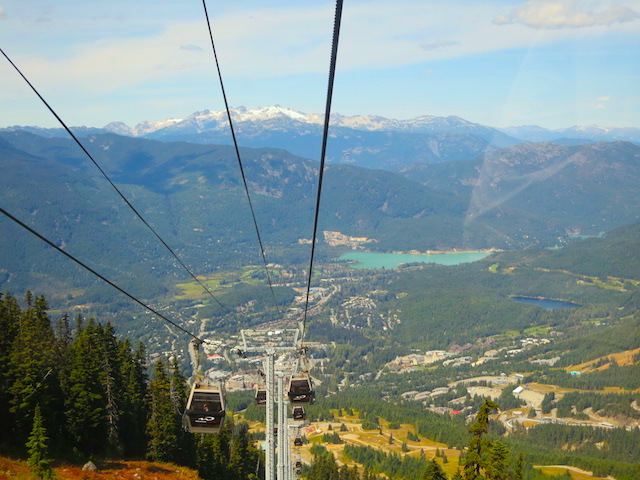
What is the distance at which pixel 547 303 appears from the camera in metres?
178

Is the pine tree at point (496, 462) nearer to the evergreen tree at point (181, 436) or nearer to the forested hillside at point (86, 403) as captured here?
the forested hillside at point (86, 403)

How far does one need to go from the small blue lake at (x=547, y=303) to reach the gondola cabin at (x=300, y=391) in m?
157

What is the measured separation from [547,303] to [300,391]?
6566 inches

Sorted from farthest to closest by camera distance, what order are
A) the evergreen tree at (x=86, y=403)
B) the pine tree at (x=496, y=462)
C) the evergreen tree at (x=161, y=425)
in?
1. the evergreen tree at (x=161, y=425)
2. the pine tree at (x=496, y=462)
3. the evergreen tree at (x=86, y=403)

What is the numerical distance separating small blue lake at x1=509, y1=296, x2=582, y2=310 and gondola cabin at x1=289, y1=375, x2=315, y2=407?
157 metres

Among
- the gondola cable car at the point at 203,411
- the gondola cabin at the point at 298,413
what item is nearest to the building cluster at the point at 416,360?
the gondola cabin at the point at 298,413

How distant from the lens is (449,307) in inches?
6481

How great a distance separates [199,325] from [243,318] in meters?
12.0

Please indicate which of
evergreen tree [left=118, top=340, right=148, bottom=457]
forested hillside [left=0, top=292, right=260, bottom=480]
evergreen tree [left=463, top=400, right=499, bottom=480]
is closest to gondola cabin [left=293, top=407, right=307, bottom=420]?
forested hillside [left=0, top=292, right=260, bottom=480]

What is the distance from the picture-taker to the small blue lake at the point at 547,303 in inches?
6784

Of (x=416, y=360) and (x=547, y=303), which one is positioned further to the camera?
(x=547, y=303)

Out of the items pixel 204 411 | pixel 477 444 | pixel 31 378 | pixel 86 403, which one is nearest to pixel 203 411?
pixel 204 411

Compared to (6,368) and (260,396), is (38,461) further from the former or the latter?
(260,396)

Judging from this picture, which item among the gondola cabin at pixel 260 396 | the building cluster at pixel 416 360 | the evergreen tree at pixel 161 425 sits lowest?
the building cluster at pixel 416 360
